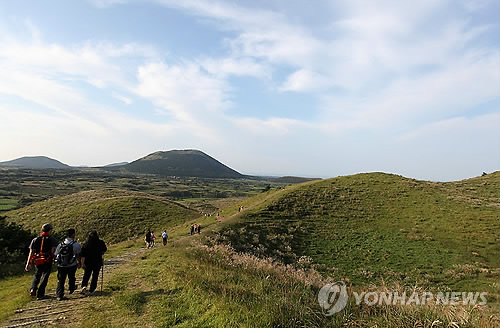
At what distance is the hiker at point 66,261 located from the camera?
938cm

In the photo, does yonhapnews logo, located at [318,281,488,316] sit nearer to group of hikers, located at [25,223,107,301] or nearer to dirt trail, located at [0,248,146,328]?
dirt trail, located at [0,248,146,328]

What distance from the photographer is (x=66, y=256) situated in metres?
9.54

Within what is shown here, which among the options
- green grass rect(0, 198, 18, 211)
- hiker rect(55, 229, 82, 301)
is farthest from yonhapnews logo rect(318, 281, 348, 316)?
green grass rect(0, 198, 18, 211)

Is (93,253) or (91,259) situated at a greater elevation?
(93,253)

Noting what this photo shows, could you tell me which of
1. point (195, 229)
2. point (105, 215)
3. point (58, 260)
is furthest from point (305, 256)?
point (105, 215)

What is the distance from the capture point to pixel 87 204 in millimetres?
52406

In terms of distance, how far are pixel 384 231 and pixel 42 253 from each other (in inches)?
1389

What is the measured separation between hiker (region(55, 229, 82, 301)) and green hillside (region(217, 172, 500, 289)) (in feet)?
54.7

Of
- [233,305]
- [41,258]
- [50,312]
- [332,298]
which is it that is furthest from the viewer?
[41,258]

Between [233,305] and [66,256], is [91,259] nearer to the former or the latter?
[66,256]

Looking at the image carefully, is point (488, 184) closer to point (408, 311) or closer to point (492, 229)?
point (492, 229)

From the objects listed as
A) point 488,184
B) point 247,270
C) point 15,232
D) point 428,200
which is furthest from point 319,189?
point 15,232

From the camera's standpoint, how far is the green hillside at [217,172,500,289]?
23.5 m

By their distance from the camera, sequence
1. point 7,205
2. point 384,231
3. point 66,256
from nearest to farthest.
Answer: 1. point 66,256
2. point 384,231
3. point 7,205
